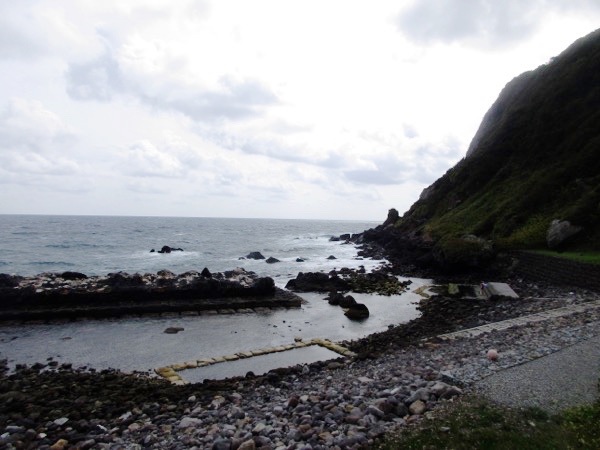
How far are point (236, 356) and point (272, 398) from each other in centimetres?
724

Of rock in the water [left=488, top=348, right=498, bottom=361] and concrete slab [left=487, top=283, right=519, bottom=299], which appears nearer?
rock in the water [left=488, top=348, right=498, bottom=361]

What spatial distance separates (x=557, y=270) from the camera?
30594 millimetres

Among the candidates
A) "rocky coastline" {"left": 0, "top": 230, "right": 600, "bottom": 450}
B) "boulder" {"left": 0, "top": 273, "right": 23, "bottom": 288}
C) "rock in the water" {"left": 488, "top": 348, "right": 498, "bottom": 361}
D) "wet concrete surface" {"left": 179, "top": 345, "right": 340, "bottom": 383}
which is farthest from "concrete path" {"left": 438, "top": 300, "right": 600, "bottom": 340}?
"boulder" {"left": 0, "top": 273, "right": 23, "bottom": 288}

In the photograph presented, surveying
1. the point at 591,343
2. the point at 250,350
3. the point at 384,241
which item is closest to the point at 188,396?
the point at 250,350

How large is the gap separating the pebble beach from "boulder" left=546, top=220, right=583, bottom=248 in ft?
58.0

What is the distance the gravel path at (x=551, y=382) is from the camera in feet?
32.8

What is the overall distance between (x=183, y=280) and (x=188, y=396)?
20.7 m

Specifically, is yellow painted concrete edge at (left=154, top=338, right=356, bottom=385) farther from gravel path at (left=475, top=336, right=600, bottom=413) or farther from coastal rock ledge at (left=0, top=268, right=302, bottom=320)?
coastal rock ledge at (left=0, top=268, right=302, bottom=320)

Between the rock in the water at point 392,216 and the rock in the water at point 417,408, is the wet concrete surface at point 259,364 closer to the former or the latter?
the rock in the water at point 417,408

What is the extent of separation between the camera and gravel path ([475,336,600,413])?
32.8 feet

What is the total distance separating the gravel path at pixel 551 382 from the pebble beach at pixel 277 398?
411 millimetres

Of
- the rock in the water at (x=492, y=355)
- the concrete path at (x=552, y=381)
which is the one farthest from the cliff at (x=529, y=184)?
the rock in the water at (x=492, y=355)

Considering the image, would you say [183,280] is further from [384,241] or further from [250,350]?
[384,241]

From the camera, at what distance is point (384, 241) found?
75438mm
